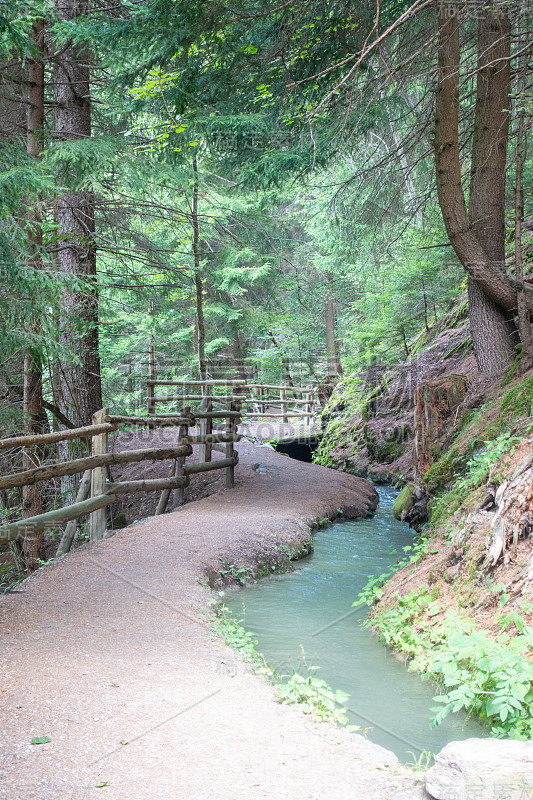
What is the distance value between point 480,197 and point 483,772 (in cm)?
707

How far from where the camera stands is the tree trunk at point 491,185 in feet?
24.2

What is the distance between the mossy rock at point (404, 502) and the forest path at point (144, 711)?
181 inches

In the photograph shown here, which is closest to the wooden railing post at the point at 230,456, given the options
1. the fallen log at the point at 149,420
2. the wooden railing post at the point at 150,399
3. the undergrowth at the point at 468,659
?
the fallen log at the point at 149,420

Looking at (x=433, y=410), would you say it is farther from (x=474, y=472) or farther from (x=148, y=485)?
(x=148, y=485)

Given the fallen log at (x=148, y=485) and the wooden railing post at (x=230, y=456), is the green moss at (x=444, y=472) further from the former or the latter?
the wooden railing post at (x=230, y=456)

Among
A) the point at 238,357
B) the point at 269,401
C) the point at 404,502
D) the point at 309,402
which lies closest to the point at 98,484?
the point at 404,502

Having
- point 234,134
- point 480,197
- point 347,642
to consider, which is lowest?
point 347,642

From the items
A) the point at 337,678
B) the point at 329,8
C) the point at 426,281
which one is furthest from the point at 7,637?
the point at 426,281

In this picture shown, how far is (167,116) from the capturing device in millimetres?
9164

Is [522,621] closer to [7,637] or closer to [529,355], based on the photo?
[7,637]

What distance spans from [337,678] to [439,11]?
713 centimetres

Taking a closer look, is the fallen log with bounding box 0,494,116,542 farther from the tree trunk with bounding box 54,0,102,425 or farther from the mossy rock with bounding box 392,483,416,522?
the mossy rock with bounding box 392,483,416,522

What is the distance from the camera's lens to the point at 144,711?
3279mm

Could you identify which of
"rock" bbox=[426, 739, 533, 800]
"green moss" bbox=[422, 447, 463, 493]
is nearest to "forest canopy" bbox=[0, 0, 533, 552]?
"green moss" bbox=[422, 447, 463, 493]
